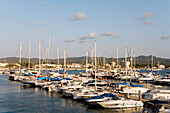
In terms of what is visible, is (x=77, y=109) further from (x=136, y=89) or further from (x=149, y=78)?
(x=149, y=78)

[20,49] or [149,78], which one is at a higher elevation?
[20,49]

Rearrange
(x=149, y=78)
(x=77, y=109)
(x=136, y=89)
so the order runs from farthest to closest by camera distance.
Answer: (x=149, y=78), (x=136, y=89), (x=77, y=109)

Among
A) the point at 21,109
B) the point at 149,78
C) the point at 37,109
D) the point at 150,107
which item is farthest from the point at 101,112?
the point at 149,78

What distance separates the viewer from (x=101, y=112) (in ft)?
115

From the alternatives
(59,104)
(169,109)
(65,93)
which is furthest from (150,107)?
(65,93)

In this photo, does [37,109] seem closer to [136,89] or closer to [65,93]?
[65,93]

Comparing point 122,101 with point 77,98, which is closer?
point 122,101

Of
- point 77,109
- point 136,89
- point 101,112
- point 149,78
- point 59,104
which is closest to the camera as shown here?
point 101,112

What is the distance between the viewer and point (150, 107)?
118ft

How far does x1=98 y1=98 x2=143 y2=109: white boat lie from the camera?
119ft

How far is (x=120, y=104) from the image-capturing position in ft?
119

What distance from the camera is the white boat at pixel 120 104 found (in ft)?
119

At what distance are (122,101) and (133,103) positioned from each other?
1904 millimetres

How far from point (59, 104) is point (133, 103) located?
13750 mm
